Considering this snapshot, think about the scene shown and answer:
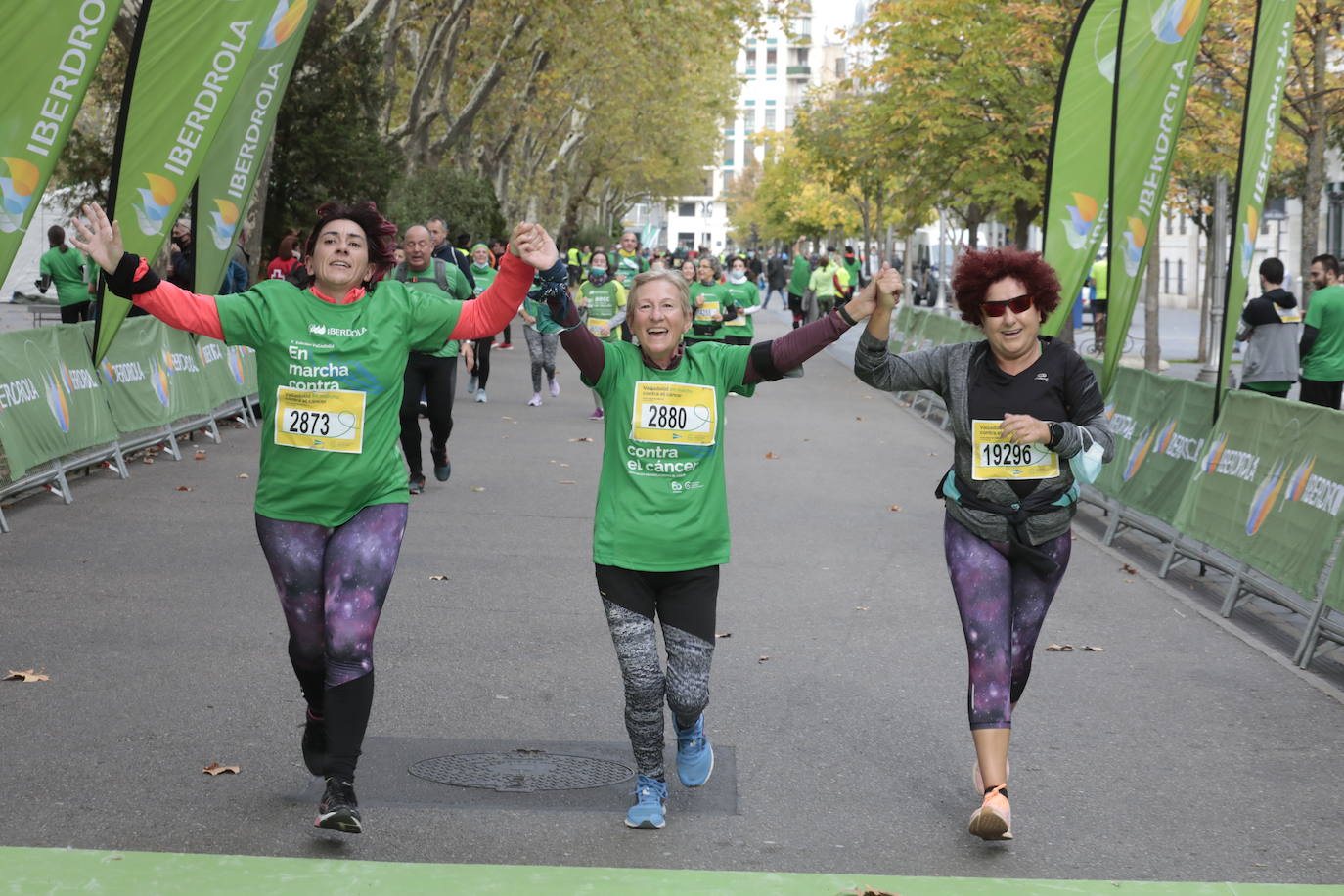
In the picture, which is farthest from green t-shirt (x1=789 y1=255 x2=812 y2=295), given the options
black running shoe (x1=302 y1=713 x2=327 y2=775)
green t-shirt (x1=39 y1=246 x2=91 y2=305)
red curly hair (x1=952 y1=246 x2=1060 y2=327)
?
black running shoe (x1=302 y1=713 x2=327 y2=775)

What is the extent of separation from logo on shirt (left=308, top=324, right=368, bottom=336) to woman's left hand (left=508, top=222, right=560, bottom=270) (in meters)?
0.52

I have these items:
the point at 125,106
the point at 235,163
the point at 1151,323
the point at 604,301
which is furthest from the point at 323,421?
the point at 1151,323

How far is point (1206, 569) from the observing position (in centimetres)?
1079

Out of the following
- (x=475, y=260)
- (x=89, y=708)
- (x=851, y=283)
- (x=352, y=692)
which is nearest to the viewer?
(x=352, y=692)

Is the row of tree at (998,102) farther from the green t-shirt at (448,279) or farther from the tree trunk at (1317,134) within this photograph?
the green t-shirt at (448,279)

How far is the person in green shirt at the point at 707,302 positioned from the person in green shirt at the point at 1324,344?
684 cm

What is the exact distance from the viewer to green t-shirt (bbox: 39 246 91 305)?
2269 centimetres

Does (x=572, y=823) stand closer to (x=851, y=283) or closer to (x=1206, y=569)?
(x=1206, y=569)

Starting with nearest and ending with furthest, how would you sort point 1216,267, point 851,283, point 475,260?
1. point 475,260
2. point 1216,267
3. point 851,283

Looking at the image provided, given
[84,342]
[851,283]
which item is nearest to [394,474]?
[84,342]

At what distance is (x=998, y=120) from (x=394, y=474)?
2194 cm

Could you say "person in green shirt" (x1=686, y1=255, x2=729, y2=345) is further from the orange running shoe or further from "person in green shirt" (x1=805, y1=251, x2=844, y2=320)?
"person in green shirt" (x1=805, y1=251, x2=844, y2=320)

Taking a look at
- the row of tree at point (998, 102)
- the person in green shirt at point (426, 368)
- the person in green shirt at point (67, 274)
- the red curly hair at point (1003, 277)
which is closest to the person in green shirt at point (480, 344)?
the person in green shirt at point (426, 368)

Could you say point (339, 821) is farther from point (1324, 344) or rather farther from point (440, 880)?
point (1324, 344)
